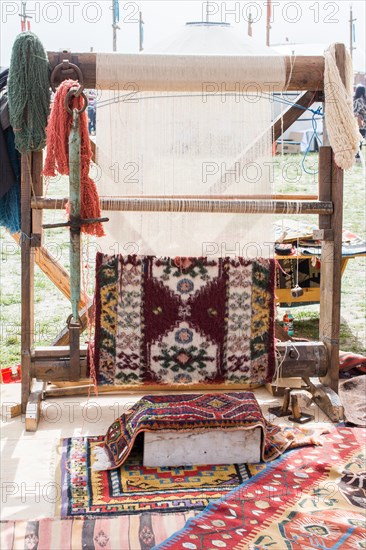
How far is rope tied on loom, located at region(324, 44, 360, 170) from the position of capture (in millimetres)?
3951

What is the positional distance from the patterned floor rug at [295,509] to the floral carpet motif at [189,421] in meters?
0.16

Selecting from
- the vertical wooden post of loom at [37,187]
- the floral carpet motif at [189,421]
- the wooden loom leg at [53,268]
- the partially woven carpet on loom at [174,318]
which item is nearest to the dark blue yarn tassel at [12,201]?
the vertical wooden post of loom at [37,187]

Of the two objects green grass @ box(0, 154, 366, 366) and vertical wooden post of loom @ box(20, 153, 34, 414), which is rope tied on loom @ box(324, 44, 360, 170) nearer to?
green grass @ box(0, 154, 366, 366)

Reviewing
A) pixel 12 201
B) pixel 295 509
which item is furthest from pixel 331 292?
pixel 12 201

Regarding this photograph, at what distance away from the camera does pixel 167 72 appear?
3.86 m

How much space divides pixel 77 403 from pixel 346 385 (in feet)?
5.23

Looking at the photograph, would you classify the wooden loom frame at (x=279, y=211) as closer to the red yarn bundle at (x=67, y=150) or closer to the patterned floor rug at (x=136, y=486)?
the red yarn bundle at (x=67, y=150)

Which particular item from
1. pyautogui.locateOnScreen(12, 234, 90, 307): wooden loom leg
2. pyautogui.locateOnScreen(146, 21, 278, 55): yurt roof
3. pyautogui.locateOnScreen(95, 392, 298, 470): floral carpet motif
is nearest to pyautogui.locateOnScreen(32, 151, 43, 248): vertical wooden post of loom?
pyautogui.locateOnScreen(12, 234, 90, 307): wooden loom leg

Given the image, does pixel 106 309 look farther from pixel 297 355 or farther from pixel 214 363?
pixel 297 355

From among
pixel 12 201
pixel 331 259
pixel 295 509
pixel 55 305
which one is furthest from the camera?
pixel 55 305

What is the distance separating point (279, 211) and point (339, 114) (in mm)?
583

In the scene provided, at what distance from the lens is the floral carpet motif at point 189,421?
140 inches

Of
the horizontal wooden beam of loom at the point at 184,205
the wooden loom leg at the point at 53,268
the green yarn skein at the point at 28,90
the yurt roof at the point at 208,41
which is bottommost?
the wooden loom leg at the point at 53,268

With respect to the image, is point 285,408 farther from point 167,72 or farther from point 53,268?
point 167,72
